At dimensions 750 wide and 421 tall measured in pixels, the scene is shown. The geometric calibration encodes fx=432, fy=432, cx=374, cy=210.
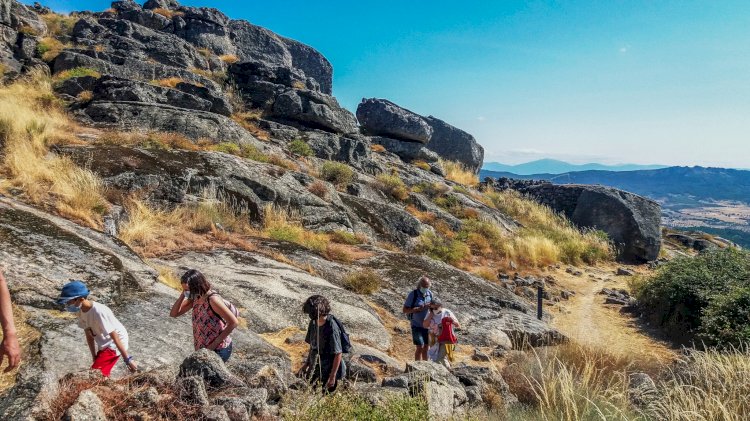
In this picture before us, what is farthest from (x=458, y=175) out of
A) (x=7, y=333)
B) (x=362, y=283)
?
(x=7, y=333)

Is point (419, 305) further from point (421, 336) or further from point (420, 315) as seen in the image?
point (421, 336)

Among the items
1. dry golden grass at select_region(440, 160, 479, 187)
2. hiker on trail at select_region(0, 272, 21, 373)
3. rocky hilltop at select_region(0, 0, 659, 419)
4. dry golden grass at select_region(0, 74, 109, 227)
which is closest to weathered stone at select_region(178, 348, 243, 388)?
rocky hilltop at select_region(0, 0, 659, 419)

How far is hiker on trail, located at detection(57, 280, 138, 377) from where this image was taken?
3.76 metres

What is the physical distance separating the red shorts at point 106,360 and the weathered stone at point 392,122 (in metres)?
27.2

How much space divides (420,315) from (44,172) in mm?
7873

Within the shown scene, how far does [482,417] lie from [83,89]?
61.7 ft

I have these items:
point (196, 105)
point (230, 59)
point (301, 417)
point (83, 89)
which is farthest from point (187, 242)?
point (230, 59)

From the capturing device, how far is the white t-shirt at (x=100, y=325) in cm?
377

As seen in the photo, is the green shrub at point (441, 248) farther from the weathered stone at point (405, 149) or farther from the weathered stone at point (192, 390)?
the weathered stone at point (405, 149)

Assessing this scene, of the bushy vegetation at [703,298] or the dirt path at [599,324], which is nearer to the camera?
the bushy vegetation at [703,298]

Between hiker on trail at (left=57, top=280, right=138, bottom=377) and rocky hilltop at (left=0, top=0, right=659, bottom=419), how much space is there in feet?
0.70

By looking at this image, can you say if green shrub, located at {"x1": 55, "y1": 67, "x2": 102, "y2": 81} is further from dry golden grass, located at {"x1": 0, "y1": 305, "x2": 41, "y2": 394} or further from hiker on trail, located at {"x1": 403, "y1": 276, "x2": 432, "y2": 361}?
hiker on trail, located at {"x1": 403, "y1": 276, "x2": 432, "y2": 361}

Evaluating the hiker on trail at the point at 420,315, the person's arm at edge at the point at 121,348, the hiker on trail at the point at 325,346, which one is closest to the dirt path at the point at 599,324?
the hiker on trail at the point at 420,315

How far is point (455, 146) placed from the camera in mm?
35938
